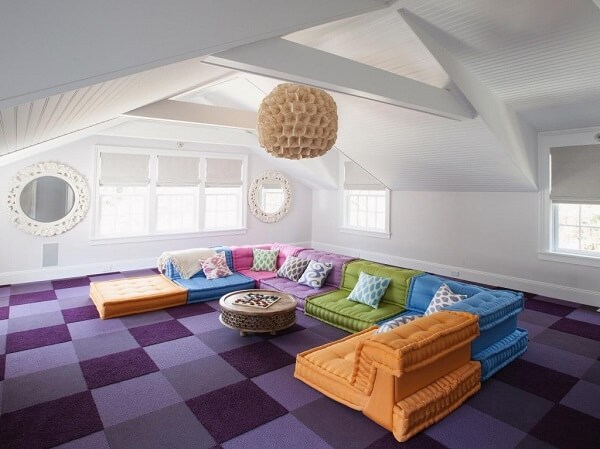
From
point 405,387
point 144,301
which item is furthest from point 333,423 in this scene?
point 144,301

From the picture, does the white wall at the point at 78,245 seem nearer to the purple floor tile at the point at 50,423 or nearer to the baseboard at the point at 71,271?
the baseboard at the point at 71,271

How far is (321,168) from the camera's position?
846cm

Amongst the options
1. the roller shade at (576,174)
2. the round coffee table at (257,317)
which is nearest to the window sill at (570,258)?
the roller shade at (576,174)

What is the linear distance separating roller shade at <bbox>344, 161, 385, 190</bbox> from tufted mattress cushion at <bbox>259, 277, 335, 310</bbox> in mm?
3386

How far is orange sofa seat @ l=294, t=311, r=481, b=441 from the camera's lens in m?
2.51

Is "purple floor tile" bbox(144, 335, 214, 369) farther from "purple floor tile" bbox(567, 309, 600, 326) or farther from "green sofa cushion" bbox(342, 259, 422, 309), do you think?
"purple floor tile" bbox(567, 309, 600, 326)

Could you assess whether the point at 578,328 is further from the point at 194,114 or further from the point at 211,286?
the point at 194,114

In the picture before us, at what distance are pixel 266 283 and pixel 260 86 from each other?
9.80 ft

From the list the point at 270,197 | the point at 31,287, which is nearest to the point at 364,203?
the point at 270,197

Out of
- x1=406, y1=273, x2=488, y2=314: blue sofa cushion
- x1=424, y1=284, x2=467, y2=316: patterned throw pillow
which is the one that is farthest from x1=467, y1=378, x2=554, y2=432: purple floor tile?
x1=406, y1=273, x2=488, y2=314: blue sofa cushion

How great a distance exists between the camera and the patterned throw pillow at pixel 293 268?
5695 millimetres

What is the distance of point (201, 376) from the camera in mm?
3377

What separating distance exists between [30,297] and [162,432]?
13.6 ft

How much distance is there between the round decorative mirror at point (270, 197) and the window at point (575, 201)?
5.44 metres
